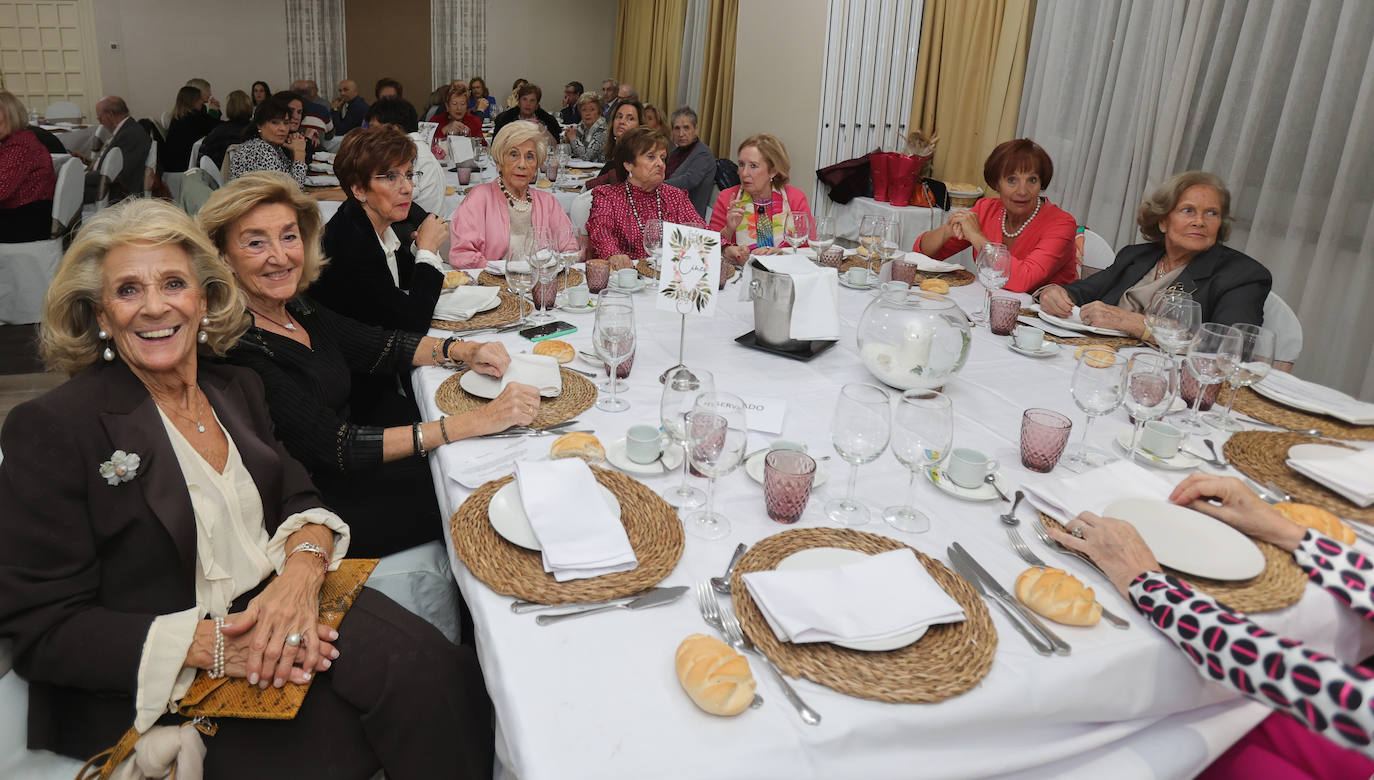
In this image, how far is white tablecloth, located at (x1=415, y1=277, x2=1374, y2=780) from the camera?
880 mm

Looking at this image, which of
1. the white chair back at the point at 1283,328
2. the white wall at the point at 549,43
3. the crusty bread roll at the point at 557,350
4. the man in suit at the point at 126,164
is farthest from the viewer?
the white wall at the point at 549,43

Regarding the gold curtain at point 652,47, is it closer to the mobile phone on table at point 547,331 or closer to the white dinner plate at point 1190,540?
the mobile phone on table at point 547,331

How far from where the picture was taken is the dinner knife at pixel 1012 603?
105 centimetres

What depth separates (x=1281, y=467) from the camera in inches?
62.4

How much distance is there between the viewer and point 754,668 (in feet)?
3.24

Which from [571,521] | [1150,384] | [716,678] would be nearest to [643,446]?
[571,521]

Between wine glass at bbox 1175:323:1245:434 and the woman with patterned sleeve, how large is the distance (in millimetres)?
478

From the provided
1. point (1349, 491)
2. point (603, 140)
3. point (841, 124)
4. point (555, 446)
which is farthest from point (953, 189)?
point (555, 446)

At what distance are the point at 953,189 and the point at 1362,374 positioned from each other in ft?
7.86

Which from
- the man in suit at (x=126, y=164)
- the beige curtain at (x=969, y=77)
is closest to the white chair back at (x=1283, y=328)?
the beige curtain at (x=969, y=77)

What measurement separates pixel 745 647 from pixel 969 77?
542cm

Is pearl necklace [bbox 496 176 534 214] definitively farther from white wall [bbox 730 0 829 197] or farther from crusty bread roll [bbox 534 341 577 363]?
white wall [bbox 730 0 829 197]

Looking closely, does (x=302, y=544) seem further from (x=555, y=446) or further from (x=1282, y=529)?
(x=1282, y=529)

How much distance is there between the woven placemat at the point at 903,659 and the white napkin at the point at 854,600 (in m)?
0.02
